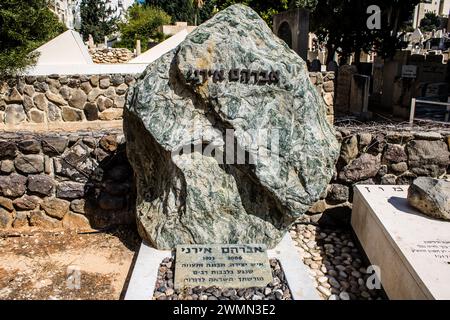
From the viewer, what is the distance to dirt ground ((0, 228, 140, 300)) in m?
3.32

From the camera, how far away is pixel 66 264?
372 cm

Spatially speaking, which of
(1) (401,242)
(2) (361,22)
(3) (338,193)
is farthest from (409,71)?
(1) (401,242)

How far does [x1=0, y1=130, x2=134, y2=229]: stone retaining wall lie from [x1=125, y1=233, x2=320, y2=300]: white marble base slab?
97 centimetres

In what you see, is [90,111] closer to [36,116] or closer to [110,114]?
[110,114]

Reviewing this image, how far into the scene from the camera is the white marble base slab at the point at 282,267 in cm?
297

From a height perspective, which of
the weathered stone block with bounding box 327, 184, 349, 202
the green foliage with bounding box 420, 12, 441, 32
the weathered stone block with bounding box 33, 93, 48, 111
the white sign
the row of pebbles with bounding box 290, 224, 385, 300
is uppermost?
the green foliage with bounding box 420, 12, 441, 32

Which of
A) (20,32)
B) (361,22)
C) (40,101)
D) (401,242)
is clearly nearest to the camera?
(401,242)

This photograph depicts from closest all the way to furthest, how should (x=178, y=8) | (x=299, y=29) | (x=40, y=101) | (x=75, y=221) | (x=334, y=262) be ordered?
1. (x=334, y=262)
2. (x=75, y=221)
3. (x=40, y=101)
4. (x=299, y=29)
5. (x=178, y=8)

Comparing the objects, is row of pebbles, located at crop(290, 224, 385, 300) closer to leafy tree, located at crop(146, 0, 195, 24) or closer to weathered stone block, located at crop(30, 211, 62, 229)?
weathered stone block, located at crop(30, 211, 62, 229)

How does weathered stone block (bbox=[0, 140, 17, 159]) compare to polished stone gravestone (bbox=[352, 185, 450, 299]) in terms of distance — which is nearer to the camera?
polished stone gravestone (bbox=[352, 185, 450, 299])

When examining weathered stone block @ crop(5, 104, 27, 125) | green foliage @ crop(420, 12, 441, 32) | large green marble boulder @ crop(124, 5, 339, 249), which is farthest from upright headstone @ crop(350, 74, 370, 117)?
green foliage @ crop(420, 12, 441, 32)

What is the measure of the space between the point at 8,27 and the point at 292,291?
24.1 ft

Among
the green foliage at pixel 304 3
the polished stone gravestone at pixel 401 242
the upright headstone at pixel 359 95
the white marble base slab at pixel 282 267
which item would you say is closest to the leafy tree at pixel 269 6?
the green foliage at pixel 304 3

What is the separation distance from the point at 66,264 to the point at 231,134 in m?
2.03
